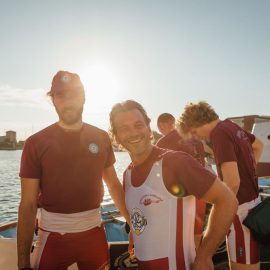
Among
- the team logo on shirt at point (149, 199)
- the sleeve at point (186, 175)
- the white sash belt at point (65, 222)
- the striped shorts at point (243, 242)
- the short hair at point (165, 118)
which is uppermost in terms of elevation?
the short hair at point (165, 118)

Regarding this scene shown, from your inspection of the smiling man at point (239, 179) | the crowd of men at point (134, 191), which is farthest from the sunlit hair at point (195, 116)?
the smiling man at point (239, 179)

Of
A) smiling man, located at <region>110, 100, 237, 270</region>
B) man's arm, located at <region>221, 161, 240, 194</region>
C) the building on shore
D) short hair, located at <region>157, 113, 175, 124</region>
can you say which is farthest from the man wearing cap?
the building on shore

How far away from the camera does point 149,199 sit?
190cm

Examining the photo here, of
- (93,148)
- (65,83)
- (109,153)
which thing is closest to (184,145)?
(109,153)

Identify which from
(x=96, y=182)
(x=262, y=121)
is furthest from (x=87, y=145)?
(x=262, y=121)

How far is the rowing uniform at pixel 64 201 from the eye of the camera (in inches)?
101

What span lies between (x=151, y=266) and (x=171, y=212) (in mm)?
418

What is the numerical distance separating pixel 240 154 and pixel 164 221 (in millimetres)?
1494

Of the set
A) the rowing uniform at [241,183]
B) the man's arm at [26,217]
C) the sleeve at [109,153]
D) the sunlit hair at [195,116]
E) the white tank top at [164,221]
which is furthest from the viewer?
the sunlit hair at [195,116]

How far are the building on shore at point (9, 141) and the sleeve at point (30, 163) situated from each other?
16879 centimetres

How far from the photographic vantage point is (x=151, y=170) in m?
1.91

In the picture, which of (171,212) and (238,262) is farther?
(238,262)

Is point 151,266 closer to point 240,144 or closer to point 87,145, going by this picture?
point 87,145

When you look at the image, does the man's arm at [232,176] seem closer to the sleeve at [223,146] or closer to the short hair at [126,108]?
the sleeve at [223,146]
